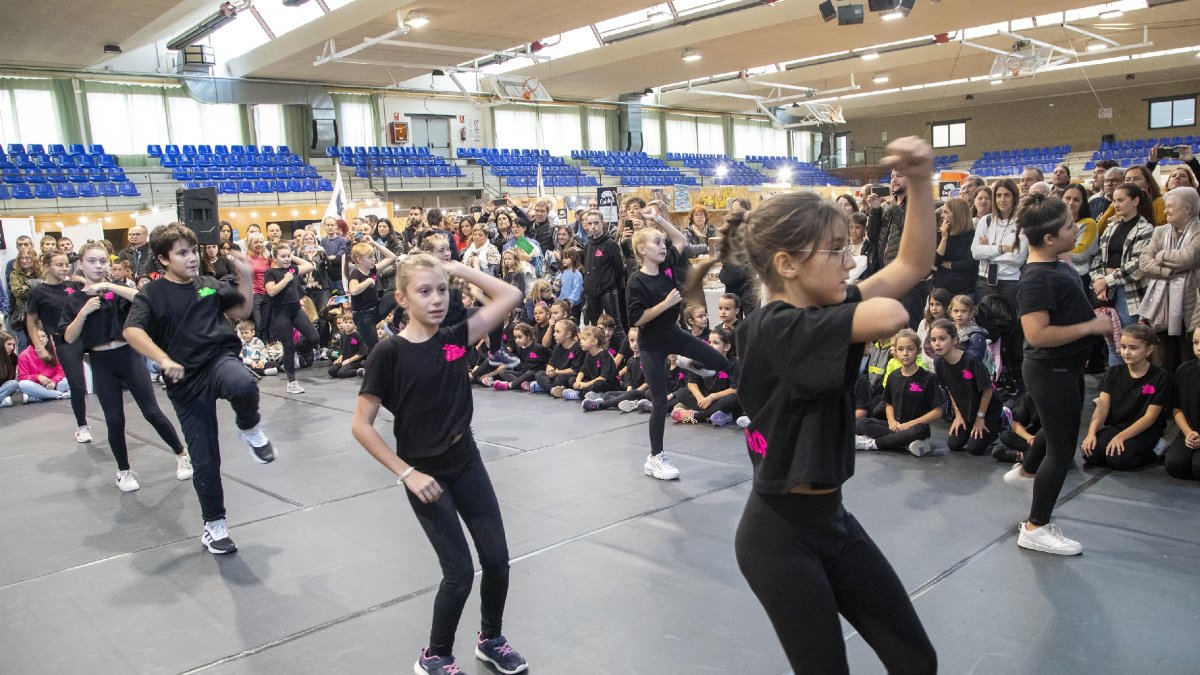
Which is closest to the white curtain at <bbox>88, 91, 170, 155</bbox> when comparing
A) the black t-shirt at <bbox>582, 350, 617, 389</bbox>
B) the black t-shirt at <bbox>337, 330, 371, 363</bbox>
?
the black t-shirt at <bbox>337, 330, 371, 363</bbox>

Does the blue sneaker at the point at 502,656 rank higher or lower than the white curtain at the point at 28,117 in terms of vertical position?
lower

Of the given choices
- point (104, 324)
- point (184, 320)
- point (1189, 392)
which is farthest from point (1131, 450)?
point (104, 324)

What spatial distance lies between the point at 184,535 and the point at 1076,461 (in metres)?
5.57

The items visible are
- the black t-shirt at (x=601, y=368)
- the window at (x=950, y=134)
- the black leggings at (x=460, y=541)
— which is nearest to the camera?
the black leggings at (x=460, y=541)

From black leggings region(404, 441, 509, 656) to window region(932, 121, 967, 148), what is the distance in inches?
1445

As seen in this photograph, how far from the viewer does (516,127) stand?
30297 millimetres

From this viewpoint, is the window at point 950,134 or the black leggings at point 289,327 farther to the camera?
the window at point 950,134

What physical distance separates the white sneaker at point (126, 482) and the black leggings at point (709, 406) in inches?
169

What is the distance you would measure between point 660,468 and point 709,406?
5.25 feet

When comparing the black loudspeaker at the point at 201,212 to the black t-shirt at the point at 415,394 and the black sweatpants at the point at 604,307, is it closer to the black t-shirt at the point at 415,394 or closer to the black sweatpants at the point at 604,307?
the black t-shirt at the point at 415,394

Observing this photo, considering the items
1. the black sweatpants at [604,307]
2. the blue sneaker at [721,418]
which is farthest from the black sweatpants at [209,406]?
the black sweatpants at [604,307]

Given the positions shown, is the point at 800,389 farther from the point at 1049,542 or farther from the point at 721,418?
the point at 721,418

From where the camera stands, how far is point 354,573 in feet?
14.2

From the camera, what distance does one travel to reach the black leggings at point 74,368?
669 centimetres
